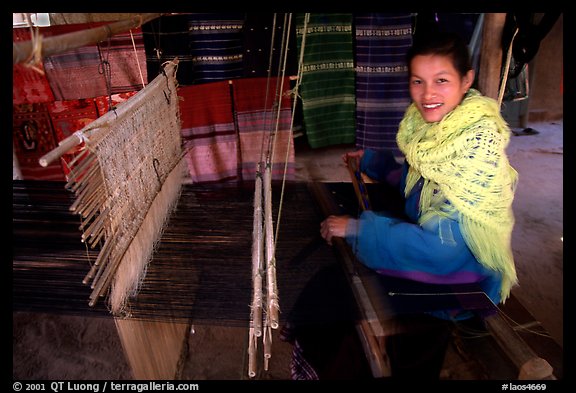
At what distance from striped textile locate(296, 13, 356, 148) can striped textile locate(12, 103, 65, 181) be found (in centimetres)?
257

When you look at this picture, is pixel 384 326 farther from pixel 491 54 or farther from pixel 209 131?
pixel 209 131

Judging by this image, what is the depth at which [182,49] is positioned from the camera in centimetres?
357

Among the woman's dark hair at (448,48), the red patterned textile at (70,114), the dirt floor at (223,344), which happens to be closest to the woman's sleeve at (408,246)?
the dirt floor at (223,344)

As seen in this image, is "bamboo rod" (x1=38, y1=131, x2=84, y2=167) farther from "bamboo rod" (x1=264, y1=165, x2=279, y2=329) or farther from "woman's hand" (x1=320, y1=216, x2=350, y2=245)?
"woman's hand" (x1=320, y1=216, x2=350, y2=245)

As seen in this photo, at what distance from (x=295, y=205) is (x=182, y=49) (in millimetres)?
2198

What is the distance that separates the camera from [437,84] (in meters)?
1.51

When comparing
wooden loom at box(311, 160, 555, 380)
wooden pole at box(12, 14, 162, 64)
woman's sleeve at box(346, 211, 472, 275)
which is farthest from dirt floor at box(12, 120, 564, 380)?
wooden pole at box(12, 14, 162, 64)

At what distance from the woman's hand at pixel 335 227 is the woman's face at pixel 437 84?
0.58 meters

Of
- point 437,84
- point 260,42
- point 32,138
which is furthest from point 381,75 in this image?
point 32,138

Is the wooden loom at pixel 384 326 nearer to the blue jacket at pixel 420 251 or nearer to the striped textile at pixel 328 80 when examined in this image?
the blue jacket at pixel 420 251

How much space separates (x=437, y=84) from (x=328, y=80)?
2.94 meters

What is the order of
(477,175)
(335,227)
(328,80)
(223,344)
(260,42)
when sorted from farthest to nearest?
1. (328,80)
2. (260,42)
3. (223,344)
4. (335,227)
5. (477,175)

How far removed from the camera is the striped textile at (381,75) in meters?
3.86
